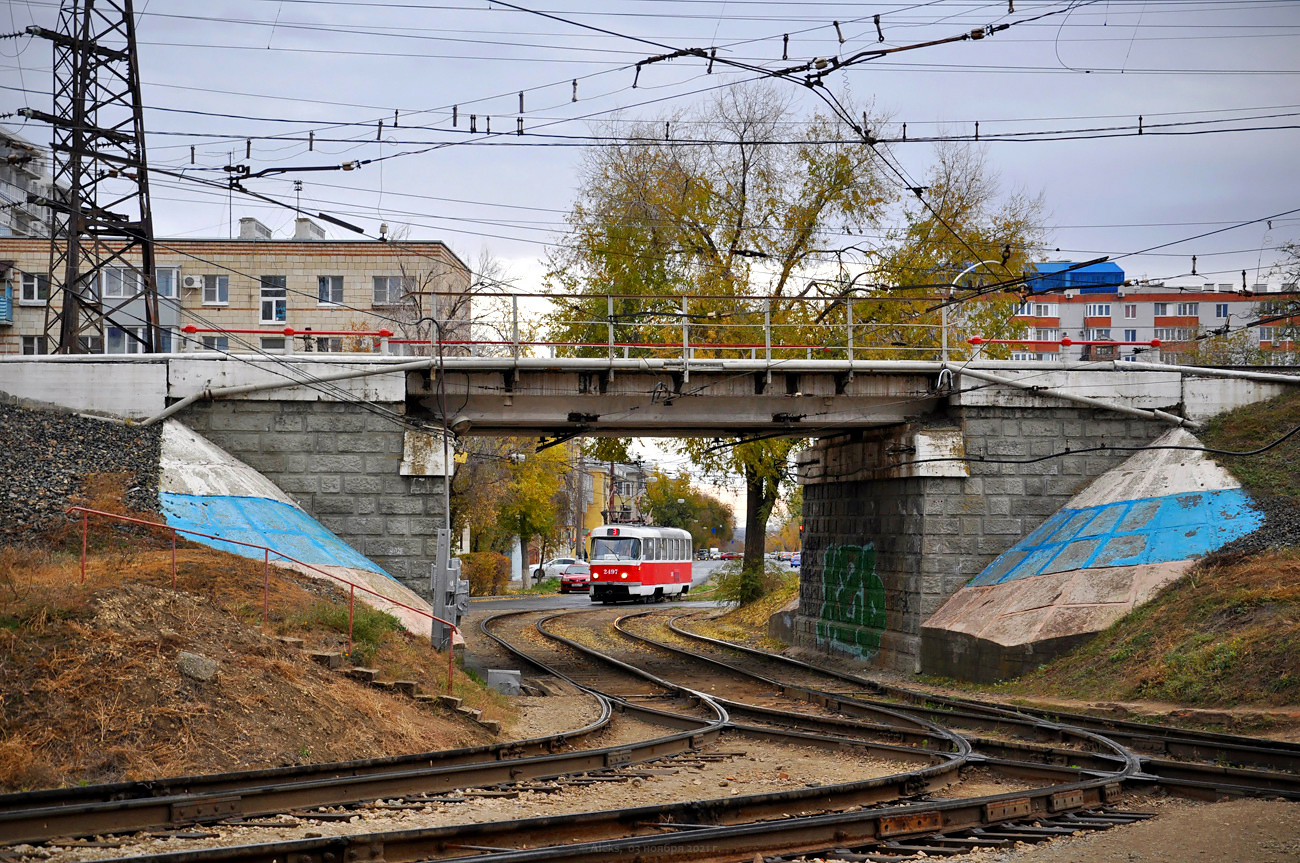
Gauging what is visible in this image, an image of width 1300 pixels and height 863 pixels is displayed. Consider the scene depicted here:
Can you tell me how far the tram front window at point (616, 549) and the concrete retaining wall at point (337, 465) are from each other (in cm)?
2821

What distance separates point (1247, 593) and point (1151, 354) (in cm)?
930

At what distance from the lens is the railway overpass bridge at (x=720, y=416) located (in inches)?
822

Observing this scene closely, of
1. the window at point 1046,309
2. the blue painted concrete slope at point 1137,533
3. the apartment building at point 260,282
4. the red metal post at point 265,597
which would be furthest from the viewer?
the window at point 1046,309

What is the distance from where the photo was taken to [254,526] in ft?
61.2

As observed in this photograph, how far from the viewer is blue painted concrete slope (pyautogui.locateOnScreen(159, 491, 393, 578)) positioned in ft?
59.4

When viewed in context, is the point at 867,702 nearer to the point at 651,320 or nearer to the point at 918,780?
the point at 918,780

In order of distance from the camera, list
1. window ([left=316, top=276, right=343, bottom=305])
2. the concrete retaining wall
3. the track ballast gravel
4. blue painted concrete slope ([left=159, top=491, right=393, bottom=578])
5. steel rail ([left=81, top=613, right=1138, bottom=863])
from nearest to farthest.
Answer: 1. steel rail ([left=81, top=613, right=1138, bottom=863])
2. the track ballast gravel
3. blue painted concrete slope ([left=159, top=491, right=393, bottom=578])
4. the concrete retaining wall
5. window ([left=316, top=276, right=343, bottom=305])

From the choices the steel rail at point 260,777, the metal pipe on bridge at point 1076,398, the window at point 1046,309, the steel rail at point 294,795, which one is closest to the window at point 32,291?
the metal pipe on bridge at point 1076,398

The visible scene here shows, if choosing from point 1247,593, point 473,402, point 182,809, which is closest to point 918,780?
point 182,809

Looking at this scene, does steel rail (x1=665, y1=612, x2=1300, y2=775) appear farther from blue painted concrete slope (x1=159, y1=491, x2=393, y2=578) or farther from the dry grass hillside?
blue painted concrete slope (x1=159, y1=491, x2=393, y2=578)

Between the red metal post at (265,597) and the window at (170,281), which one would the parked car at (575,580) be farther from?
the red metal post at (265,597)

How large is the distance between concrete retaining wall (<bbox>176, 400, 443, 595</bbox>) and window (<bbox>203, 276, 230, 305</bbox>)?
37.8 metres

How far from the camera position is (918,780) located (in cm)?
1083

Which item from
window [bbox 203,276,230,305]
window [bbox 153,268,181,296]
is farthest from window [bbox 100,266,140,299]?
window [bbox 203,276,230,305]
